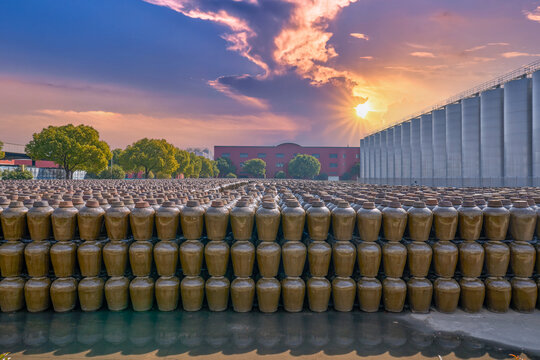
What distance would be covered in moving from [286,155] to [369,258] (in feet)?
327

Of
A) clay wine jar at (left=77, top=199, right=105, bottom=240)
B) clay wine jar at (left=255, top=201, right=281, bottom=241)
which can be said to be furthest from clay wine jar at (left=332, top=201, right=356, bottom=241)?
clay wine jar at (left=77, top=199, right=105, bottom=240)

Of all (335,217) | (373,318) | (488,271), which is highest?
(335,217)

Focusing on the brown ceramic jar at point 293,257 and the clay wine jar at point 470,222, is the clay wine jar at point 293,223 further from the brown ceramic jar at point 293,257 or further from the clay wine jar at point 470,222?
the clay wine jar at point 470,222

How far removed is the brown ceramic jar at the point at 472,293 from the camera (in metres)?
5.27

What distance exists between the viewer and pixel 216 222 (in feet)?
17.2

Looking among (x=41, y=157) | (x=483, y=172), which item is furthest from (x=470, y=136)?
(x=41, y=157)

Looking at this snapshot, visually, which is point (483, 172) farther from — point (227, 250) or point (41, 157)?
point (41, 157)

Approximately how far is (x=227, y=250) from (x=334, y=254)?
1607 millimetres

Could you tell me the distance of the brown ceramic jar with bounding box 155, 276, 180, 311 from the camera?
520 cm

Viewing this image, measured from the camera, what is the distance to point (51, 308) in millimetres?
5398

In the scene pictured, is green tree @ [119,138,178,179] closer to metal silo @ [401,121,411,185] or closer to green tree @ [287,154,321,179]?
green tree @ [287,154,321,179]

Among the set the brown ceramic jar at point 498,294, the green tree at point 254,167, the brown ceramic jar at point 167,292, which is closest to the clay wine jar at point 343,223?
the brown ceramic jar at point 498,294

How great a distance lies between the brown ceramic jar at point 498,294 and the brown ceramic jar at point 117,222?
5613 mm

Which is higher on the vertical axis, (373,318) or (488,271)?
(488,271)
